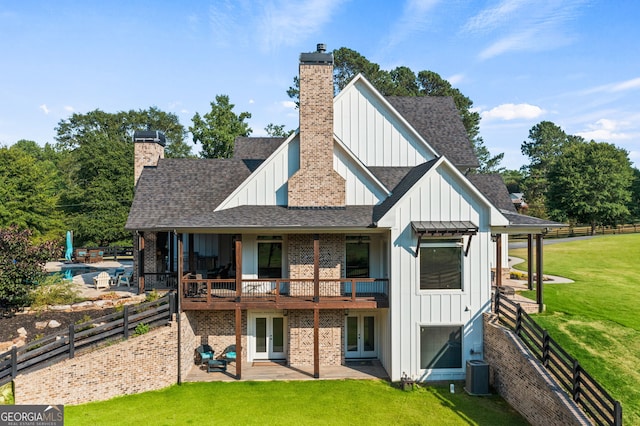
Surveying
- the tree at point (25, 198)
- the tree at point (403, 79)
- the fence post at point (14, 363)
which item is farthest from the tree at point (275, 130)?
the fence post at point (14, 363)

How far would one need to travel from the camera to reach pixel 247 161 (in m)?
18.8

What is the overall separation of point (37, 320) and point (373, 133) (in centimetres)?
1494

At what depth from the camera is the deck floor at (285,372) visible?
12727 mm

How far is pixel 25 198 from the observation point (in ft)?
108

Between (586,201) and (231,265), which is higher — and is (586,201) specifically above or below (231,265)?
above

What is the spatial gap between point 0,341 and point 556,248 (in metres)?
37.8

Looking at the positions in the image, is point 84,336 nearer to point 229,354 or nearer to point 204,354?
point 204,354

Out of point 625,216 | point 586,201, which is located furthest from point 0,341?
point 625,216

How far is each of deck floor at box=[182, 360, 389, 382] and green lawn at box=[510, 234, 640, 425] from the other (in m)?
6.28

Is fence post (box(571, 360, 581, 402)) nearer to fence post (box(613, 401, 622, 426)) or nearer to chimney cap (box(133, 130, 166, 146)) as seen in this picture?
fence post (box(613, 401, 622, 426))

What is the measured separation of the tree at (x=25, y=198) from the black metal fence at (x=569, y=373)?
3635cm

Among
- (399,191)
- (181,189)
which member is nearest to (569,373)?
(399,191)

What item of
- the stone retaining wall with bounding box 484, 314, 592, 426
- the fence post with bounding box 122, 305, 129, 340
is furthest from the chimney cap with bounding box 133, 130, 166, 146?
the stone retaining wall with bounding box 484, 314, 592, 426

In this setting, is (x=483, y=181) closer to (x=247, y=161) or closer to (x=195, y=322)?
(x=247, y=161)
